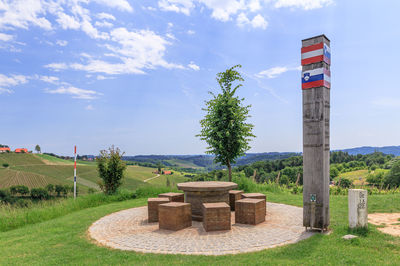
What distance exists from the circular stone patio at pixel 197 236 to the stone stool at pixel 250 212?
0.52ft

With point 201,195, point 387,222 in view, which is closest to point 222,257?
point 201,195

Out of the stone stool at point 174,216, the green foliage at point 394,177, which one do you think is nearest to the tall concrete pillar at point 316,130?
the stone stool at point 174,216

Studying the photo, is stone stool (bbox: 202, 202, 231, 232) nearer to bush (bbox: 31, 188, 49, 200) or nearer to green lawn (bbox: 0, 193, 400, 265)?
green lawn (bbox: 0, 193, 400, 265)

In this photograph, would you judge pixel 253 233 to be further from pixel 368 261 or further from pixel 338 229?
pixel 368 261

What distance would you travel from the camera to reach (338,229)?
562 centimetres

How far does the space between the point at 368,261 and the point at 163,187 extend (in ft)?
35.3

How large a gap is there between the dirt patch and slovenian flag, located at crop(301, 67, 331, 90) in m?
3.58

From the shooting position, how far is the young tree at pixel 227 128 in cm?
1312

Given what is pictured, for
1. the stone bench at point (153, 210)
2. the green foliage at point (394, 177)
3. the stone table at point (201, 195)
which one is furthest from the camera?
the green foliage at point (394, 177)

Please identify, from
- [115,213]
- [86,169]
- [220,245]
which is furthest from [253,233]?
[86,169]

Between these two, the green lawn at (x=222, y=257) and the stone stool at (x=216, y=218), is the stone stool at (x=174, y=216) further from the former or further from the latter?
the green lawn at (x=222, y=257)

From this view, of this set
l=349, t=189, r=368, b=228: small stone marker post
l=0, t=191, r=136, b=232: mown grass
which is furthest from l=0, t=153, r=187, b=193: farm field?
l=349, t=189, r=368, b=228: small stone marker post

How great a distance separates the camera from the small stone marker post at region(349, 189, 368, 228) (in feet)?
17.8

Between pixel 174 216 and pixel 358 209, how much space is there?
13.4 ft
